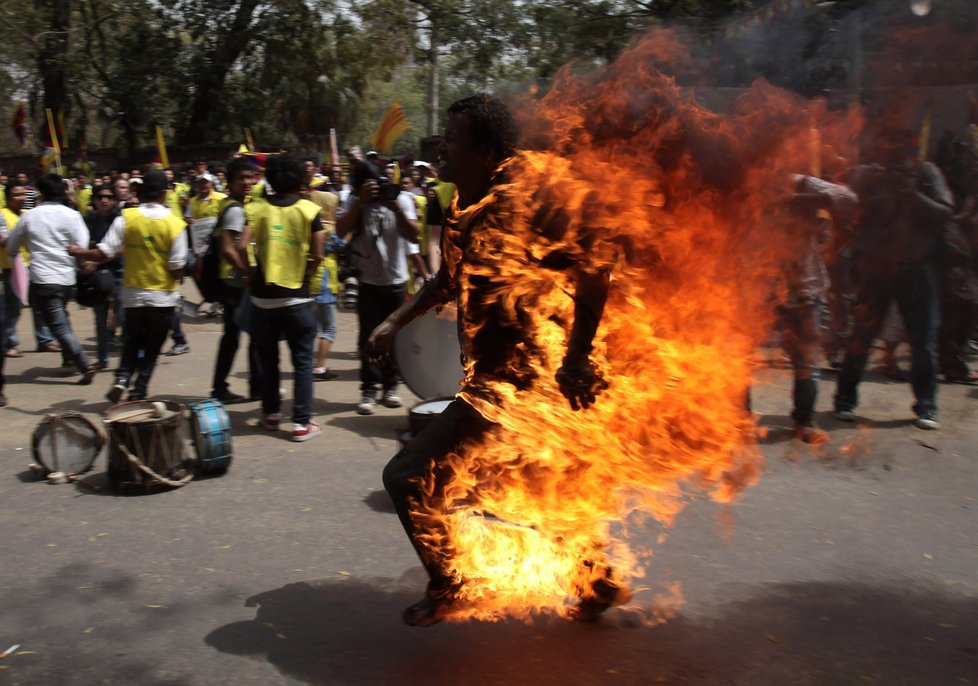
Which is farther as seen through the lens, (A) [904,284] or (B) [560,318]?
(A) [904,284]

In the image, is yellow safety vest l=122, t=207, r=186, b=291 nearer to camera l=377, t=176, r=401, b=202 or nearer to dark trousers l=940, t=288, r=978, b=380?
camera l=377, t=176, r=401, b=202

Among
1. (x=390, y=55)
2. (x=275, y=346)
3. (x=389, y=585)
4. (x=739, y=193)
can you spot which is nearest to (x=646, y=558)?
(x=389, y=585)

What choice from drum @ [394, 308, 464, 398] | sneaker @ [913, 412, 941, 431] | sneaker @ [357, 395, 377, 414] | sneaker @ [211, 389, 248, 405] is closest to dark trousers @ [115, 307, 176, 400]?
sneaker @ [211, 389, 248, 405]

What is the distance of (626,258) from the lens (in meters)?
3.46

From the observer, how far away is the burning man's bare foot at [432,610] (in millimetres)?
3564

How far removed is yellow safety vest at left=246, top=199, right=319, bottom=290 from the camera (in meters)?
6.54

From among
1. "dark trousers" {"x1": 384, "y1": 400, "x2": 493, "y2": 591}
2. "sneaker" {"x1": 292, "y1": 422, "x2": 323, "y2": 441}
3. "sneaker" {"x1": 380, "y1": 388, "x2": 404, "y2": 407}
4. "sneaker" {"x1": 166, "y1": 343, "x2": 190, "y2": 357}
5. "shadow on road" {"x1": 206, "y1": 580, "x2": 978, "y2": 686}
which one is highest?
"dark trousers" {"x1": 384, "y1": 400, "x2": 493, "y2": 591}

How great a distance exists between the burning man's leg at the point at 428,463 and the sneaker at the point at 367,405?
409cm

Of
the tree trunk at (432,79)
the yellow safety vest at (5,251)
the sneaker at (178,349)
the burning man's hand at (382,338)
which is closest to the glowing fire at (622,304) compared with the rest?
the burning man's hand at (382,338)

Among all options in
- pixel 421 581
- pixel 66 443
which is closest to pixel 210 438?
pixel 66 443

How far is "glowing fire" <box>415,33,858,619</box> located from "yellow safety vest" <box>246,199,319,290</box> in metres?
3.32

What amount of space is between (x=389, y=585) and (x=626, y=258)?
1.84m

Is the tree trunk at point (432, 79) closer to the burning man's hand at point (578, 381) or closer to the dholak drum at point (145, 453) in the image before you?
the dholak drum at point (145, 453)

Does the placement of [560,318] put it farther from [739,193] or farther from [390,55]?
[390,55]
